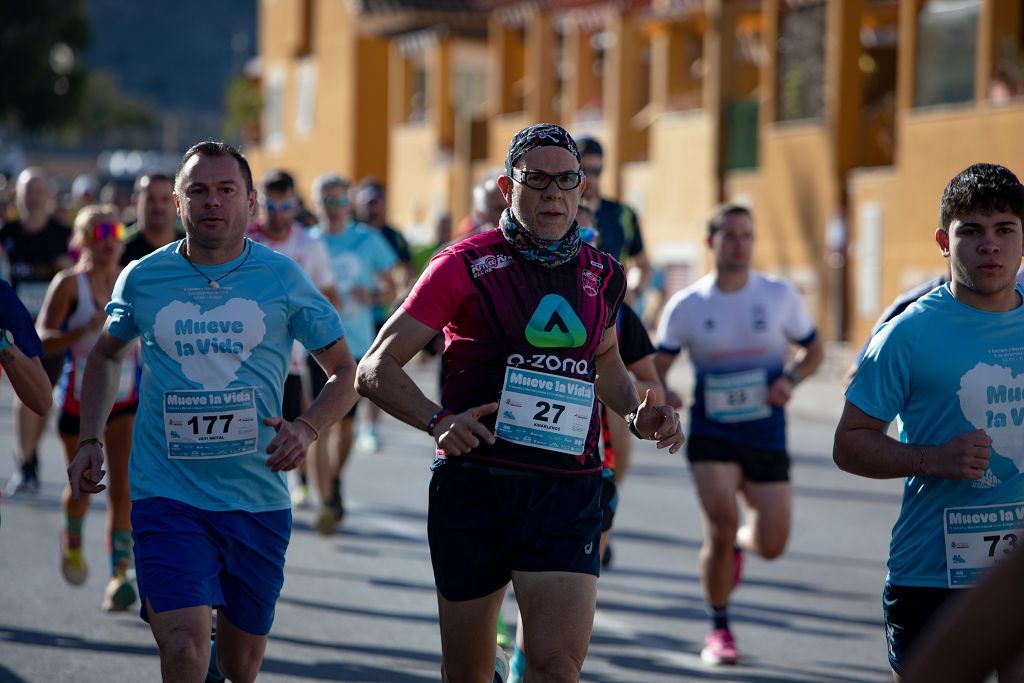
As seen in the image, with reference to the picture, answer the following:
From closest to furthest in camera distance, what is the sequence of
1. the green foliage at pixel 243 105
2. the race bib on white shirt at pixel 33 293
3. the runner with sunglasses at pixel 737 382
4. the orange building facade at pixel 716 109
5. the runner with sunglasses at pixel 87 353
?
1. the runner with sunglasses at pixel 737 382
2. the runner with sunglasses at pixel 87 353
3. the race bib on white shirt at pixel 33 293
4. the orange building facade at pixel 716 109
5. the green foliage at pixel 243 105

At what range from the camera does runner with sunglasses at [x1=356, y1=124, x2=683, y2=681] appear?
16.6 ft

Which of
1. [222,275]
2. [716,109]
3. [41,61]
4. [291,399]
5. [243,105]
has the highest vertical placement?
[41,61]

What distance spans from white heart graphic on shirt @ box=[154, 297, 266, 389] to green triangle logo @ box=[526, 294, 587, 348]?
1063 millimetres

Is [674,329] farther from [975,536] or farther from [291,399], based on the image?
[975,536]

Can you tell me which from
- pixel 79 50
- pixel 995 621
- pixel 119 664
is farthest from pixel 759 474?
pixel 79 50

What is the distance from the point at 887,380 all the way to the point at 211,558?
224cm

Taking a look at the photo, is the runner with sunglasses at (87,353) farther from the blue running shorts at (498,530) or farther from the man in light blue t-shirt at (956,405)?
the man in light blue t-shirt at (956,405)

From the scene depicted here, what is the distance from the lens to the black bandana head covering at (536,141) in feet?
17.0

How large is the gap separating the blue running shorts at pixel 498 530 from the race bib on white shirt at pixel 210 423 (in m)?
0.84

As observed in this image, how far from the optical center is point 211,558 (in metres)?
5.50

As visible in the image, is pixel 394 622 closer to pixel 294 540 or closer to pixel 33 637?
pixel 33 637

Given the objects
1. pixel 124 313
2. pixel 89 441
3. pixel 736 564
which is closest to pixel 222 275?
pixel 124 313

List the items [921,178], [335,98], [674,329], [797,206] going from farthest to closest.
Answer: [335,98] < [797,206] < [921,178] < [674,329]

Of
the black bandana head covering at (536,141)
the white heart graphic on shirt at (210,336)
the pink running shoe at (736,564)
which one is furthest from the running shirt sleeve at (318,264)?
the black bandana head covering at (536,141)
